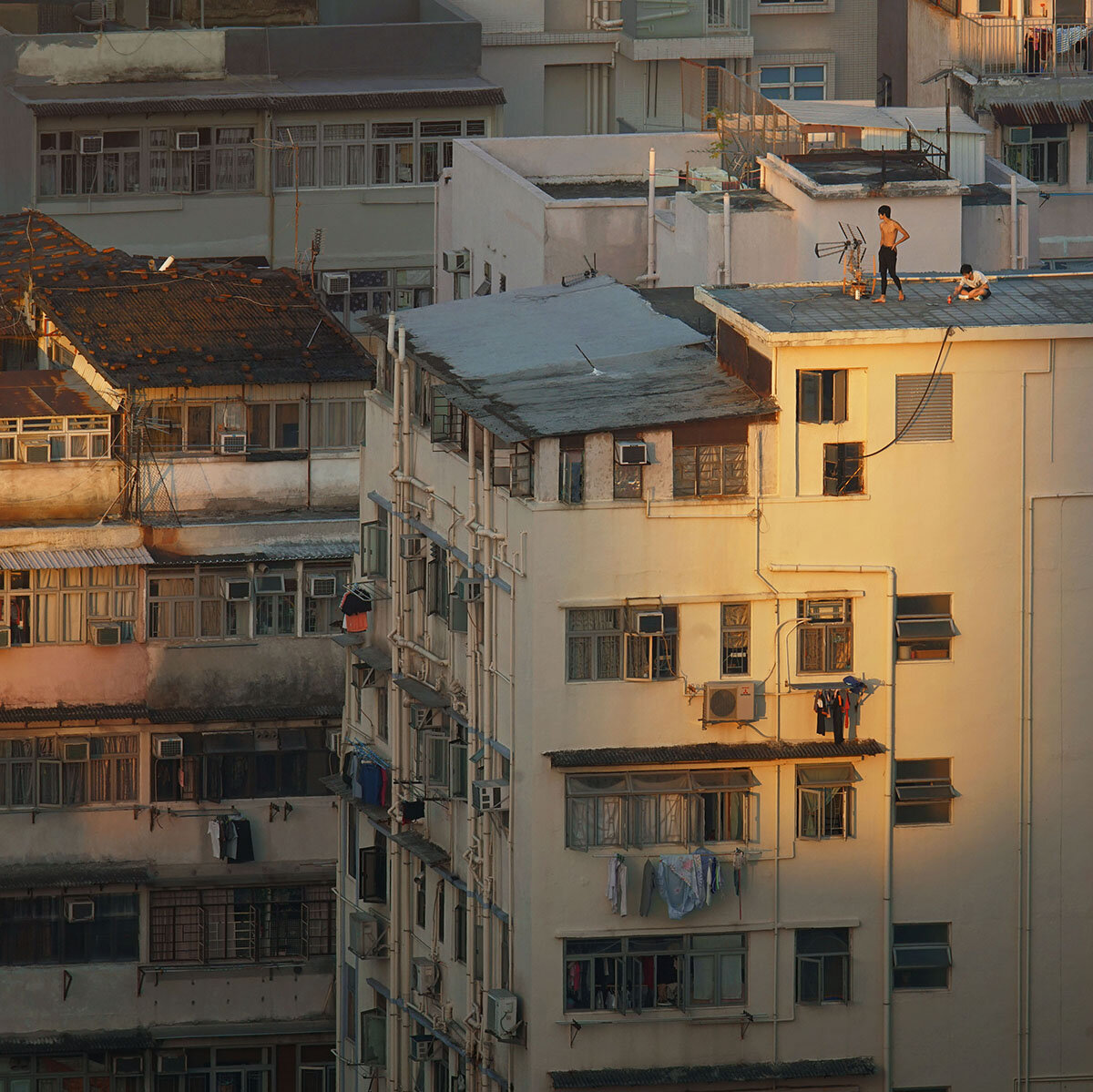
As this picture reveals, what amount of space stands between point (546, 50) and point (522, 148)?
1624 centimetres

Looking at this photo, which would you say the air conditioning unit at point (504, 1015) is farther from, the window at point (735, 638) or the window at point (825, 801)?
the window at point (735, 638)

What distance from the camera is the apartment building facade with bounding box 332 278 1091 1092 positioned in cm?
4728

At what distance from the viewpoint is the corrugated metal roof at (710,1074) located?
4812 cm

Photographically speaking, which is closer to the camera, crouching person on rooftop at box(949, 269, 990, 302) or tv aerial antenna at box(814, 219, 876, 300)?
crouching person on rooftop at box(949, 269, 990, 302)

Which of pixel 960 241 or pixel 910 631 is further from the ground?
pixel 960 241

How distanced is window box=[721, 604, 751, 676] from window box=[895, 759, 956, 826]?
8.23 ft

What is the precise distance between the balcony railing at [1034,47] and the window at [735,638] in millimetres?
27577

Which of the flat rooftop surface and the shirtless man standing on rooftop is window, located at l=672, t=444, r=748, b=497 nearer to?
the flat rooftop surface

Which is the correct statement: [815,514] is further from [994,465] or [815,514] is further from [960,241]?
[960,241]

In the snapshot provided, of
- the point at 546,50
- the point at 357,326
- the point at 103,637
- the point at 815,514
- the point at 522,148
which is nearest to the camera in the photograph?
the point at 815,514

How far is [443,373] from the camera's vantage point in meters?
50.3

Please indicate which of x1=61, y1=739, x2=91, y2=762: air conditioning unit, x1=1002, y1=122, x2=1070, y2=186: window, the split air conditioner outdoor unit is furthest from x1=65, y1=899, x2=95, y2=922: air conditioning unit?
x1=1002, y1=122, x2=1070, y2=186: window

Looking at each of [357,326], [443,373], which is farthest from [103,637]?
[357,326]

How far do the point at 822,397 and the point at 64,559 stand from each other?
14929 millimetres
